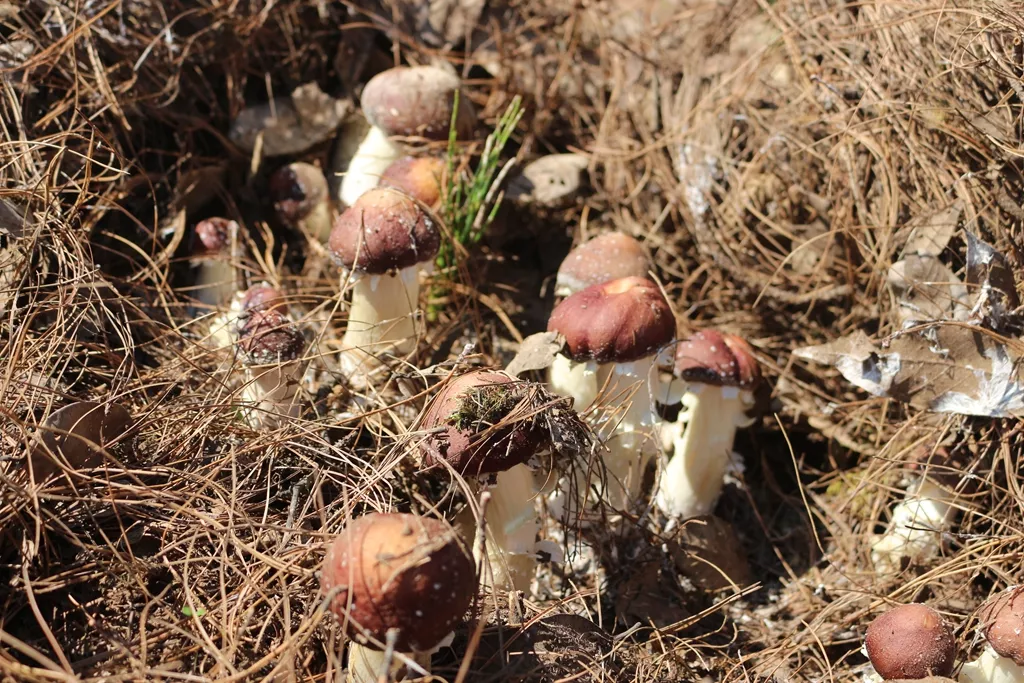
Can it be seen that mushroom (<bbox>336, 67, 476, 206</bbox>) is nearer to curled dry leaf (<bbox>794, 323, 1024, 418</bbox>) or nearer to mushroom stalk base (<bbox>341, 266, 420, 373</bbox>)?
mushroom stalk base (<bbox>341, 266, 420, 373</bbox>)

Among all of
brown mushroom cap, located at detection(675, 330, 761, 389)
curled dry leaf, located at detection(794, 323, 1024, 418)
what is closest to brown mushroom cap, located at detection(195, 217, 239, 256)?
brown mushroom cap, located at detection(675, 330, 761, 389)

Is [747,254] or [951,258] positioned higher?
[951,258]

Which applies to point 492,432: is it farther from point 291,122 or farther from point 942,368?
point 291,122

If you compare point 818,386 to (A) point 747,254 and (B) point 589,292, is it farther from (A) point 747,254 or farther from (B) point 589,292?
(B) point 589,292

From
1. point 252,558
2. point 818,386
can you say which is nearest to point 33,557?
point 252,558

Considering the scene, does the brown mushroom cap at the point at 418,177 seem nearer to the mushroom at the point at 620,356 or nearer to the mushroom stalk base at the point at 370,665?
the mushroom at the point at 620,356

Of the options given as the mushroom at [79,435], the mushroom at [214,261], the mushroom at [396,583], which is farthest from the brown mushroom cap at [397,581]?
the mushroom at [214,261]

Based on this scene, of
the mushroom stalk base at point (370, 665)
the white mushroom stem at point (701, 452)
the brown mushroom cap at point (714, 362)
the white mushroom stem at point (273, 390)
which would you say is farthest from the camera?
the white mushroom stem at point (701, 452)
